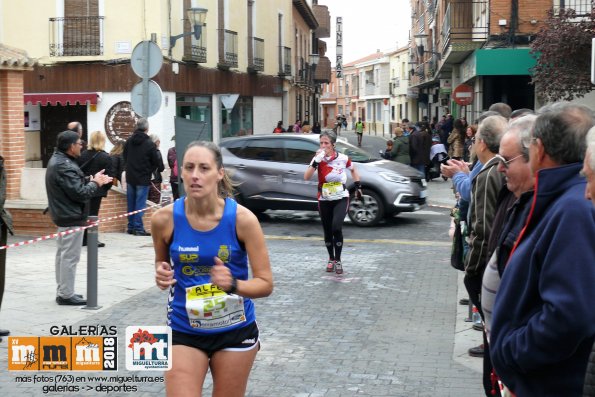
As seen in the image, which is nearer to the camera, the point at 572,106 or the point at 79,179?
the point at 572,106

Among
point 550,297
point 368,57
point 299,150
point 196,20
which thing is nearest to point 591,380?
point 550,297

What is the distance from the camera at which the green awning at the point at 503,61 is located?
21.3 m

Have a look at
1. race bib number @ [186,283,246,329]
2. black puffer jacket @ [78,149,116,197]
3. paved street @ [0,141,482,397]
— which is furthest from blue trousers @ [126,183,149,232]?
race bib number @ [186,283,246,329]

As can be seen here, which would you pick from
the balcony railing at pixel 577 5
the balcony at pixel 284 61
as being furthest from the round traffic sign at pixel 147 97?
the balcony at pixel 284 61

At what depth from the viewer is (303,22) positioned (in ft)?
163

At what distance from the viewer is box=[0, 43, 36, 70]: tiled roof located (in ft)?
46.1

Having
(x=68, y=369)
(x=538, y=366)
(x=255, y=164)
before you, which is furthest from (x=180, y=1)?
(x=538, y=366)

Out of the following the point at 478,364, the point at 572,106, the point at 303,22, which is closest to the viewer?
the point at 572,106

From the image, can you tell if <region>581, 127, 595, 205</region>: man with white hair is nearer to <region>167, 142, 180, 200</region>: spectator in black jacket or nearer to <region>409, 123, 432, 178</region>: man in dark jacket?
<region>167, 142, 180, 200</region>: spectator in black jacket

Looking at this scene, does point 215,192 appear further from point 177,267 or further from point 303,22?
point 303,22

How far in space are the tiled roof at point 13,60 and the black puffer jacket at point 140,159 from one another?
2076mm

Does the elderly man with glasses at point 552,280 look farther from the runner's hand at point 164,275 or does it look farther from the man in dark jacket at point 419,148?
the man in dark jacket at point 419,148

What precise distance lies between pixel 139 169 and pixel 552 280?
11858 mm

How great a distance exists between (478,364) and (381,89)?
294 feet
